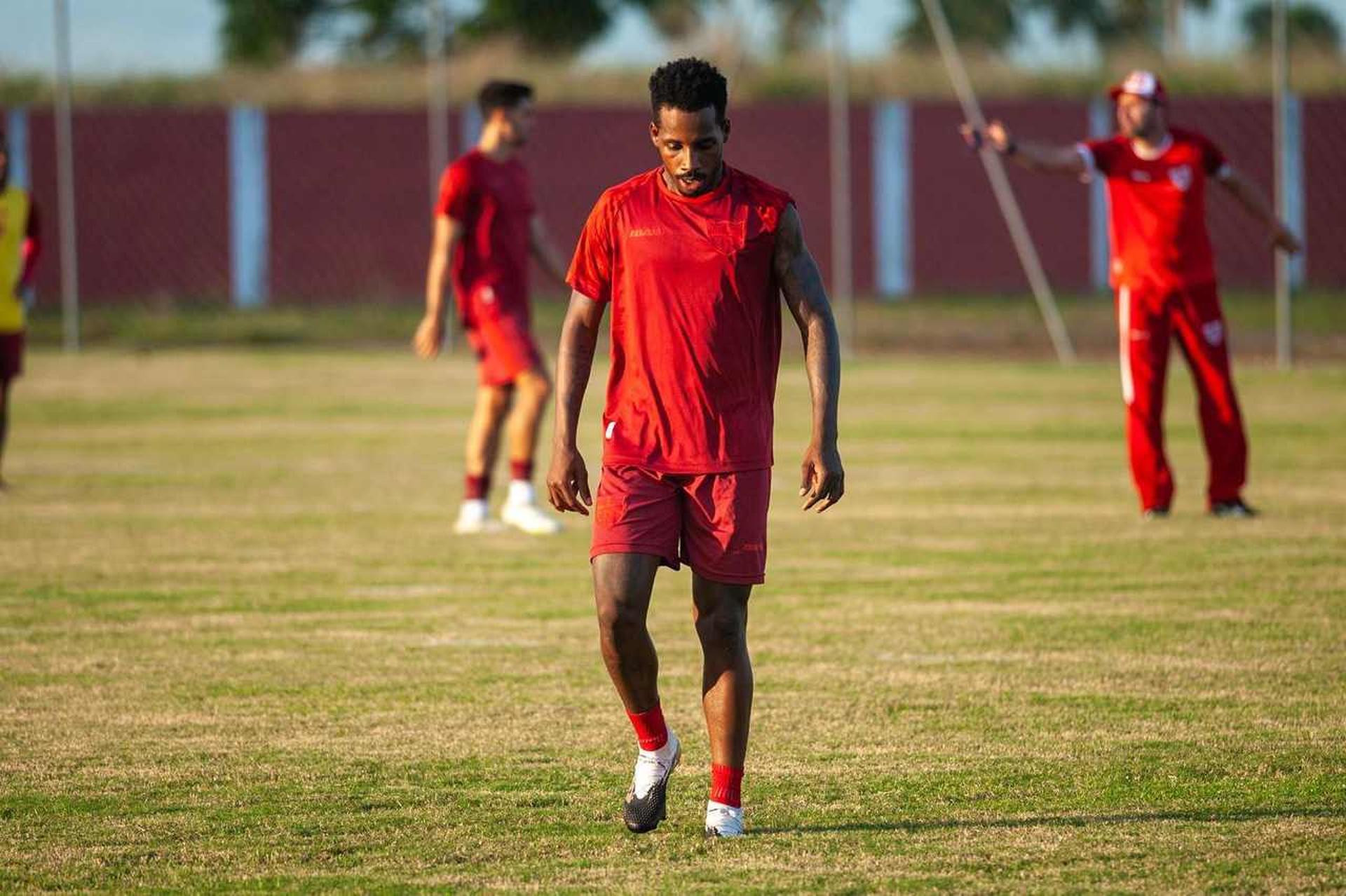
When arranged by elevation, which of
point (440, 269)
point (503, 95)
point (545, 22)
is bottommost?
point (440, 269)

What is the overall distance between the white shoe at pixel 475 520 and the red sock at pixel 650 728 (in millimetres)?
6113

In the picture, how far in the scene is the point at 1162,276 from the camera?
40.0 ft

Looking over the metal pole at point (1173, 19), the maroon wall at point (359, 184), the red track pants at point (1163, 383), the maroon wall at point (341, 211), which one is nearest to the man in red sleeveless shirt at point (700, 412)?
the red track pants at point (1163, 383)

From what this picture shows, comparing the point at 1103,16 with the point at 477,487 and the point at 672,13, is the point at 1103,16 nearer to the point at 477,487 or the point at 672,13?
the point at 672,13

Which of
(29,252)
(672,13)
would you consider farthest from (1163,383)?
(672,13)

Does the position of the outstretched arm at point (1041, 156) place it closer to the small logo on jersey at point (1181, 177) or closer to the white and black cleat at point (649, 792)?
the small logo on jersey at point (1181, 177)

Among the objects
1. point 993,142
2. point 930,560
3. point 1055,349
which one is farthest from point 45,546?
point 1055,349

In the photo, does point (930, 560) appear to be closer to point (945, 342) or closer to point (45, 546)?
point (45, 546)

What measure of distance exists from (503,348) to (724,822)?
668 cm

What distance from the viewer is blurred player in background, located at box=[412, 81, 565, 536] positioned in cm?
1196

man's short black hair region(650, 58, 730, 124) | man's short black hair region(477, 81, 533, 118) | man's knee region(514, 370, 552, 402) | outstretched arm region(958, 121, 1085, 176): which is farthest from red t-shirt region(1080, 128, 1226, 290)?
man's short black hair region(650, 58, 730, 124)

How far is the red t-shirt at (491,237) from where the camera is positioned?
12125mm

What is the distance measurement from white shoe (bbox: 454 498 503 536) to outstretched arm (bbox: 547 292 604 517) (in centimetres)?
602

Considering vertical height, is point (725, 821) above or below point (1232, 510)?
above
